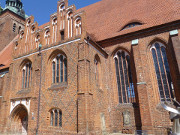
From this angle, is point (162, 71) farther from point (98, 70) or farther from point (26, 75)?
point (26, 75)

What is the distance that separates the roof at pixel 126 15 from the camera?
12.6m

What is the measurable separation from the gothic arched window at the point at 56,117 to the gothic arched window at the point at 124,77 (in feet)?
16.0

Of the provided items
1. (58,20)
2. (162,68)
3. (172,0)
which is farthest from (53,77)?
(172,0)

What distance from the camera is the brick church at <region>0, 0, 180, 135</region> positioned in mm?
9672

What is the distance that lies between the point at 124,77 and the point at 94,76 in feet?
9.98

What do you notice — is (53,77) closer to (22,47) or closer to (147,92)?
(22,47)

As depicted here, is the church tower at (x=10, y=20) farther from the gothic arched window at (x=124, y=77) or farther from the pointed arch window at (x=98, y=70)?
the gothic arched window at (x=124, y=77)

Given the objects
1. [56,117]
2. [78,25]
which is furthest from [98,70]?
[56,117]

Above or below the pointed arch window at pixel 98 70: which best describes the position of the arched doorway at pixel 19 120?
below

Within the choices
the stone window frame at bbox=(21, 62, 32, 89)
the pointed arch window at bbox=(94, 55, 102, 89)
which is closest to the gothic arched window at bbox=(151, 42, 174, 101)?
the pointed arch window at bbox=(94, 55, 102, 89)

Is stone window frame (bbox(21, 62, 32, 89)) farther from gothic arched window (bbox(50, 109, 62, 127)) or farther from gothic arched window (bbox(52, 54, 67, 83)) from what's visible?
gothic arched window (bbox(50, 109, 62, 127))

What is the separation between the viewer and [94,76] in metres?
10.6

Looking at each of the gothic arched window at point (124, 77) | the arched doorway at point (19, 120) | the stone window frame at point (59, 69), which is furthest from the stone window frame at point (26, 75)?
the gothic arched window at point (124, 77)

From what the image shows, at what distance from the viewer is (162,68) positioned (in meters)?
11.4
